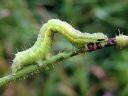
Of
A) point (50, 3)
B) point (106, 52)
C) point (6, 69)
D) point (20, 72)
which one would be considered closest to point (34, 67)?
point (20, 72)

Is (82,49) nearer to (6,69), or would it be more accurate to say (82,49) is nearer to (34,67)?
(34,67)

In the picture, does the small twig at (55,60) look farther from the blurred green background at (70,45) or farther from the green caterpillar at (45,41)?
the blurred green background at (70,45)

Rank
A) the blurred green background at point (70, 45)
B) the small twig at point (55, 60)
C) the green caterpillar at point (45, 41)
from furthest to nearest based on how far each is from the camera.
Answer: the blurred green background at point (70, 45) → the green caterpillar at point (45, 41) → the small twig at point (55, 60)

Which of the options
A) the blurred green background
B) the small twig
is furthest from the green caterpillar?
the blurred green background

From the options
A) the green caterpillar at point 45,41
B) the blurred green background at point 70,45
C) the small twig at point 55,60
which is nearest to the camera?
the small twig at point 55,60

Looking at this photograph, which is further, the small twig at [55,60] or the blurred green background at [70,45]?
the blurred green background at [70,45]

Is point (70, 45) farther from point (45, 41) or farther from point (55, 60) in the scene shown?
point (55, 60)

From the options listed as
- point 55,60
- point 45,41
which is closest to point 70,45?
point 45,41

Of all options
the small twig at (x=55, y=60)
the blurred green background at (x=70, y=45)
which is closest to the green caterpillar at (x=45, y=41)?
the small twig at (x=55, y=60)
